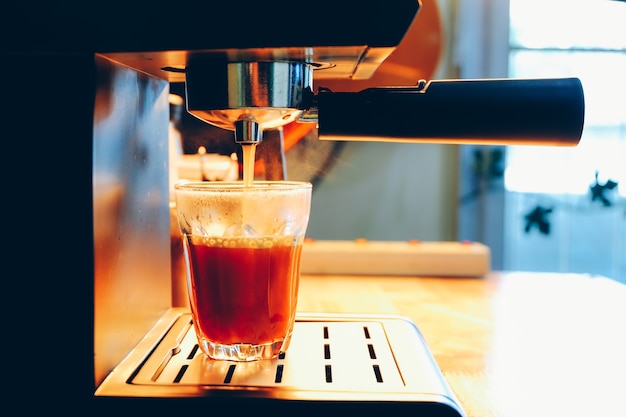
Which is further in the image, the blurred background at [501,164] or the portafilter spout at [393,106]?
the blurred background at [501,164]

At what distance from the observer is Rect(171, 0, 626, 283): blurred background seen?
2146 millimetres

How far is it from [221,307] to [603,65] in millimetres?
2107

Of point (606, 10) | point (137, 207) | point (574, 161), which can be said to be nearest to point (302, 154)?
point (137, 207)

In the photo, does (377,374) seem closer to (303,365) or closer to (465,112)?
(303,365)

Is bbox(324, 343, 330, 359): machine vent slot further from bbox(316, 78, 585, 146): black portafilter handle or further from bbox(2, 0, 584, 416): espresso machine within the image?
bbox(316, 78, 585, 146): black portafilter handle

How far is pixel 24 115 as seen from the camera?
1.41ft

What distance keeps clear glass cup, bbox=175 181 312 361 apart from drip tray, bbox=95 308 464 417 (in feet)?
0.06

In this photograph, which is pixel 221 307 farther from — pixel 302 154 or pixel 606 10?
pixel 606 10

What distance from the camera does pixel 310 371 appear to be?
0.46m

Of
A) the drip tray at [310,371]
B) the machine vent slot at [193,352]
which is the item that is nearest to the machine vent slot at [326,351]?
the drip tray at [310,371]

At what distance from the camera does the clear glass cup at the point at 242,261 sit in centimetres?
47

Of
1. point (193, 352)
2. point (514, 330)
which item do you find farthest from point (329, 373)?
point (514, 330)

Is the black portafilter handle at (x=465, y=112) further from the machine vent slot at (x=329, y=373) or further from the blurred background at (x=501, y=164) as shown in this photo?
the blurred background at (x=501, y=164)

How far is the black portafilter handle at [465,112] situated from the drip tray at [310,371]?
0.17 meters
